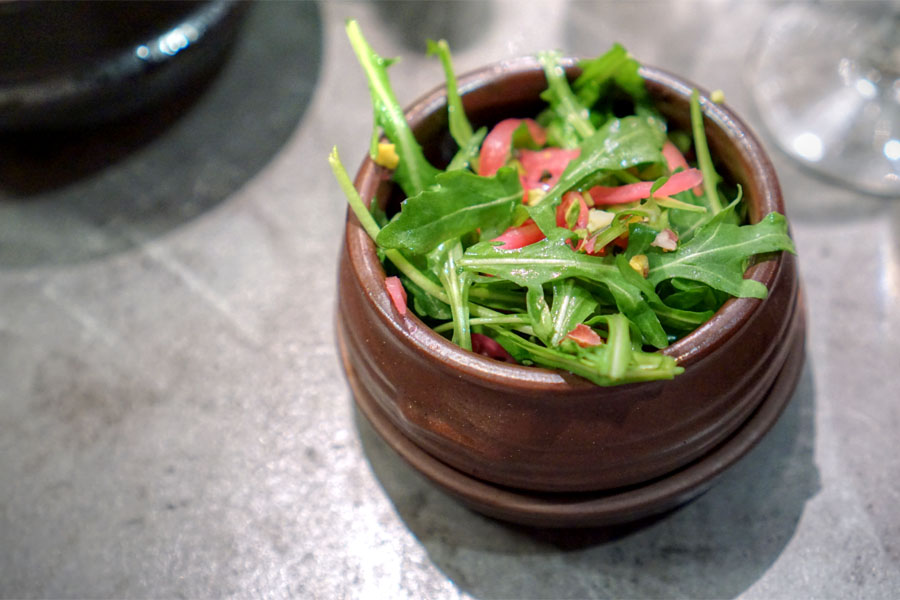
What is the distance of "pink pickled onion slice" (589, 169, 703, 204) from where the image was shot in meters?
0.71

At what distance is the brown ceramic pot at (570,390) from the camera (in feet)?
2.00

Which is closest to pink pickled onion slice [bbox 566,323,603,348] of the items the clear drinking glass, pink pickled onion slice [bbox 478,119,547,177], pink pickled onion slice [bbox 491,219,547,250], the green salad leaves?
the green salad leaves

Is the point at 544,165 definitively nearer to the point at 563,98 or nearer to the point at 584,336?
→ the point at 563,98

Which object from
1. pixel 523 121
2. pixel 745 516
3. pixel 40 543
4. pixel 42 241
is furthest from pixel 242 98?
pixel 745 516

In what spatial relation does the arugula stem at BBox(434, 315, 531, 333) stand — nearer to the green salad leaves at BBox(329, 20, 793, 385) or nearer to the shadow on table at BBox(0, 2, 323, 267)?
the green salad leaves at BBox(329, 20, 793, 385)

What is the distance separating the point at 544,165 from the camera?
0.80 meters

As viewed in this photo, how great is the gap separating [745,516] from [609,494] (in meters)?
0.23

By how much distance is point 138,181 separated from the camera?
1186mm

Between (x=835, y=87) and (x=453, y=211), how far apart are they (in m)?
0.87

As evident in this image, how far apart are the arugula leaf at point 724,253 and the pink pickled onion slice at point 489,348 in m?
0.15

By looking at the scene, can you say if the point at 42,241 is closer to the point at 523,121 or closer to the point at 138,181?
the point at 138,181

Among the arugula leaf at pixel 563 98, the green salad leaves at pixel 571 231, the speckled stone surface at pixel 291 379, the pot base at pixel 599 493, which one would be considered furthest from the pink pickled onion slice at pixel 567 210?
the speckled stone surface at pixel 291 379

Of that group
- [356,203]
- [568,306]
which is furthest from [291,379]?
[568,306]

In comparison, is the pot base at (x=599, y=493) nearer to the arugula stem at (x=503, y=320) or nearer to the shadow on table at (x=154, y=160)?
the arugula stem at (x=503, y=320)
